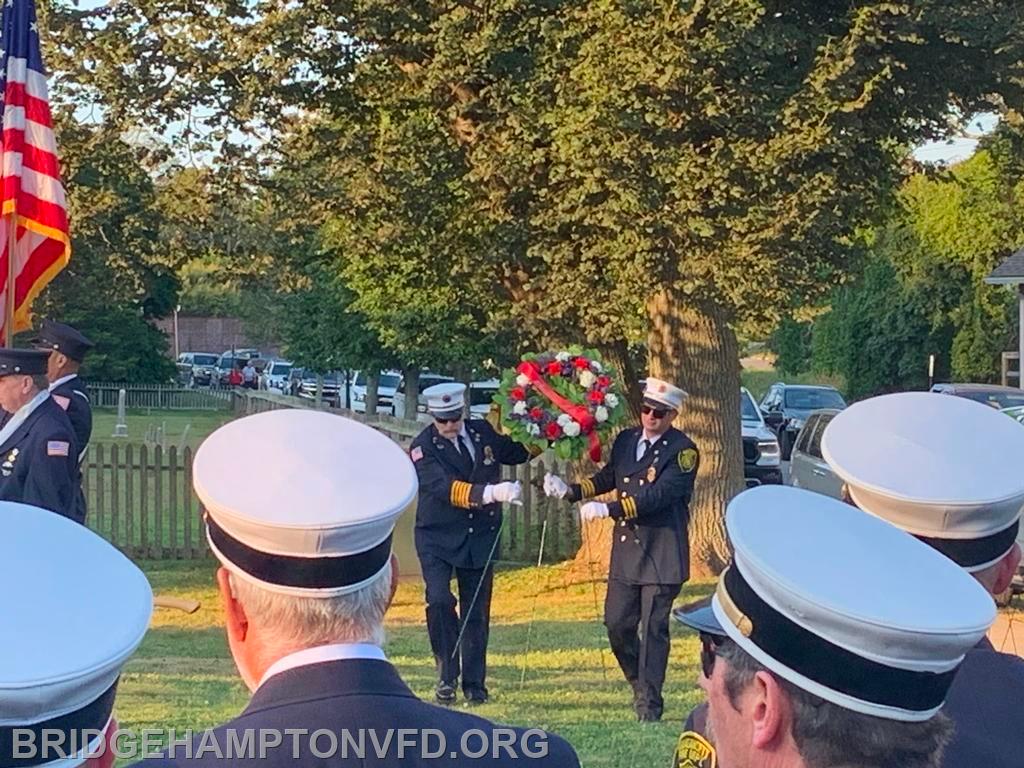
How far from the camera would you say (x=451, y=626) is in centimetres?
914

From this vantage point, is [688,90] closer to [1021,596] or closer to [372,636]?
[1021,596]

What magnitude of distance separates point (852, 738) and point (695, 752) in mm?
711

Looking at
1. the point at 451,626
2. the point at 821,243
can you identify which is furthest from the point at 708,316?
the point at 451,626

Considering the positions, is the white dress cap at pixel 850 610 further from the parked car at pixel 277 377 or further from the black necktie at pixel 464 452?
the parked car at pixel 277 377

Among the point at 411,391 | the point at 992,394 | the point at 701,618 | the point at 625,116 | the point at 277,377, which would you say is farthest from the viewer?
the point at 277,377

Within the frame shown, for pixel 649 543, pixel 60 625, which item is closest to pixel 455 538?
pixel 649 543

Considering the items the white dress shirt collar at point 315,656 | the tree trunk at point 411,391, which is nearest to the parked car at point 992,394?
the tree trunk at point 411,391

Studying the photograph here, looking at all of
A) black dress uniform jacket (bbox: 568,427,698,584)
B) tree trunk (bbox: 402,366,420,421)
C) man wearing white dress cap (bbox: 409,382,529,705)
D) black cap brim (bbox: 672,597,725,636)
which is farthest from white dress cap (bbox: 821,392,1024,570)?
tree trunk (bbox: 402,366,420,421)

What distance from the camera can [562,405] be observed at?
9.32 meters

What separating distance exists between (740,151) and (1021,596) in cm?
564

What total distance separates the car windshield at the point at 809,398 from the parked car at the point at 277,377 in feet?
104

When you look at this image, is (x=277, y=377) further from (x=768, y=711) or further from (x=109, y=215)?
(x=768, y=711)

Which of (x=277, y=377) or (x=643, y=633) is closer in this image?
(x=643, y=633)

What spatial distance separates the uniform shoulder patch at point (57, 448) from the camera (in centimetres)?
827
